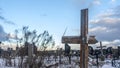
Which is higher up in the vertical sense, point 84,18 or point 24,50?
point 84,18

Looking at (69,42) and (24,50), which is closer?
(69,42)

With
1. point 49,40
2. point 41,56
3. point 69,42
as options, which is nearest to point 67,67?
point 49,40

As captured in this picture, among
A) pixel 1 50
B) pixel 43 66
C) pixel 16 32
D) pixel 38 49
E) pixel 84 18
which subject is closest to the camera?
pixel 84 18

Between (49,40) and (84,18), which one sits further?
(49,40)

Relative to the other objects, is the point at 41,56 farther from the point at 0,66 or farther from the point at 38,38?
the point at 0,66

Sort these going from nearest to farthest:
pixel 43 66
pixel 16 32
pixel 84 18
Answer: pixel 84 18
pixel 43 66
pixel 16 32

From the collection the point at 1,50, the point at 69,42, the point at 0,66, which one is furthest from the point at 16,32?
the point at 69,42

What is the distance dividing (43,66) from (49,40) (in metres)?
2.71

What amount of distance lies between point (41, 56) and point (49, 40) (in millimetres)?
2000

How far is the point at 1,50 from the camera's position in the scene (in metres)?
26.0

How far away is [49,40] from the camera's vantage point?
17.6m

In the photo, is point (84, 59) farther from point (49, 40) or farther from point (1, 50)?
point (1, 50)

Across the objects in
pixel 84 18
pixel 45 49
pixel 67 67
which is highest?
pixel 84 18

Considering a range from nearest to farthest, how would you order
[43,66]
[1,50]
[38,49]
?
[43,66]
[38,49]
[1,50]
